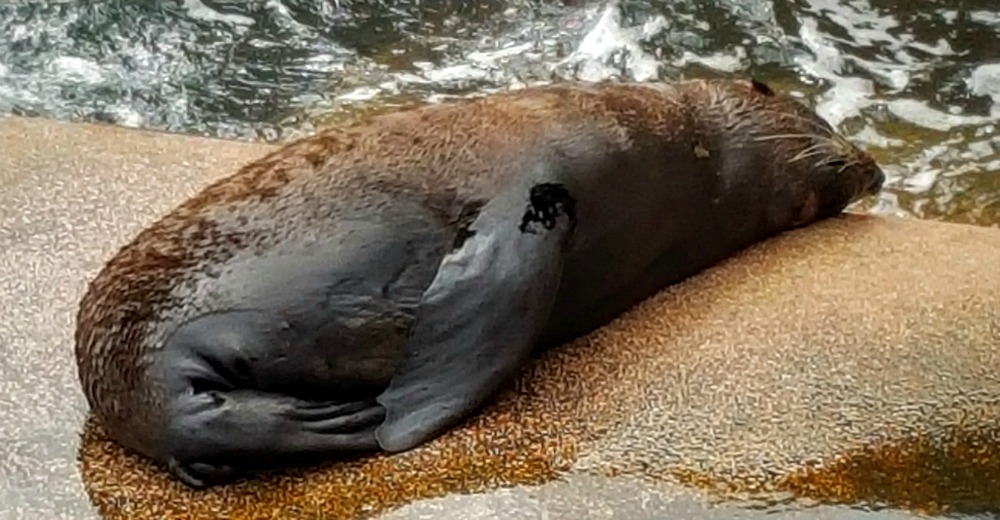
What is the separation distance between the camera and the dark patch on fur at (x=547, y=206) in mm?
3646

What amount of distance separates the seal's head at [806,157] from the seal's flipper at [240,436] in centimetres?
163

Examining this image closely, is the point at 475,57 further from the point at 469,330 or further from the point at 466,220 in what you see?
the point at 469,330

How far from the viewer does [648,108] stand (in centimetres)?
420

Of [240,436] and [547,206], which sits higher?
[547,206]

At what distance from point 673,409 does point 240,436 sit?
88 centimetres

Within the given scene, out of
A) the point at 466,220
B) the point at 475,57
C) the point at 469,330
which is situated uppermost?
the point at 466,220

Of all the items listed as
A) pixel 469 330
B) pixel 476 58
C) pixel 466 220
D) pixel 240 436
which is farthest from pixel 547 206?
pixel 476 58

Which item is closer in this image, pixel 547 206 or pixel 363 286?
pixel 363 286

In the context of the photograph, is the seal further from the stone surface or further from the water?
the water

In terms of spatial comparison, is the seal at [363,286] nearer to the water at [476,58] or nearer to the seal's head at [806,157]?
the seal's head at [806,157]

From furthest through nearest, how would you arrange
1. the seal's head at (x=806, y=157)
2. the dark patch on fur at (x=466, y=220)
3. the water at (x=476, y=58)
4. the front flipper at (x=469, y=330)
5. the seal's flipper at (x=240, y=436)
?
the water at (x=476, y=58) → the seal's head at (x=806, y=157) → the dark patch on fur at (x=466, y=220) → the front flipper at (x=469, y=330) → the seal's flipper at (x=240, y=436)

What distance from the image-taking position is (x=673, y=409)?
140 inches

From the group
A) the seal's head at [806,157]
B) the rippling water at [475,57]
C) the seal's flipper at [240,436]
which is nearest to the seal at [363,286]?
the seal's flipper at [240,436]

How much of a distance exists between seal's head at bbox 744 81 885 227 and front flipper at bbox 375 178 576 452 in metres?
1.15
